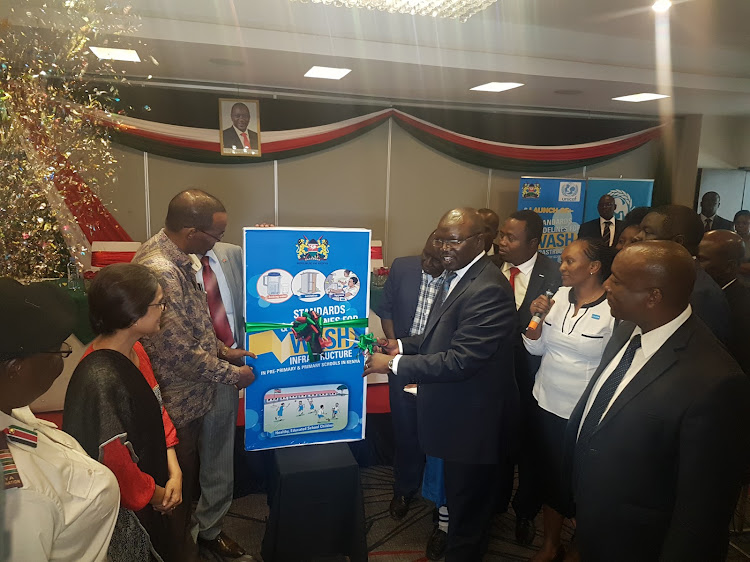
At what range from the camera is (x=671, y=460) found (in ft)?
4.75

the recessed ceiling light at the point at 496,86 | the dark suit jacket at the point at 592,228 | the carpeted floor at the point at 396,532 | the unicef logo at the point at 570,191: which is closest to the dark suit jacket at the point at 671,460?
the carpeted floor at the point at 396,532

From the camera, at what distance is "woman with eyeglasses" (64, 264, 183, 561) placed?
55.9 inches

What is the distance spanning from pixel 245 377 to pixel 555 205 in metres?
4.99

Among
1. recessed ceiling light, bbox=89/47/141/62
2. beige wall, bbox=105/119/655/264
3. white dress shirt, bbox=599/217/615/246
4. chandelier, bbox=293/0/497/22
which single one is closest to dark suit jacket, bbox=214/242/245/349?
chandelier, bbox=293/0/497/22

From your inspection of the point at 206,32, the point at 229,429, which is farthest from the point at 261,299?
the point at 206,32

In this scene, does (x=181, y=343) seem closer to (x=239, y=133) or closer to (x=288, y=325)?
(x=288, y=325)

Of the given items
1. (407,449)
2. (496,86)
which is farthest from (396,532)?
(496,86)

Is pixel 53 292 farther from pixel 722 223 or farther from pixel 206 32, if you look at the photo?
pixel 722 223

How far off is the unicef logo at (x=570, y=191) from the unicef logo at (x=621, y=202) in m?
0.59

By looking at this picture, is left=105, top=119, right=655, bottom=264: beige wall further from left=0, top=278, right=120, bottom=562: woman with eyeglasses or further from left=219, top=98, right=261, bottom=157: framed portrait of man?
left=0, top=278, right=120, bottom=562: woman with eyeglasses

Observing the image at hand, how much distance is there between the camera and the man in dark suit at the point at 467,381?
2.16 metres

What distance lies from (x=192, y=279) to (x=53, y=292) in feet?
3.42

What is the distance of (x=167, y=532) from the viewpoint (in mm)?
1836

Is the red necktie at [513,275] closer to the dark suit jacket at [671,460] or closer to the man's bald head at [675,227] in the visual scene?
the man's bald head at [675,227]
